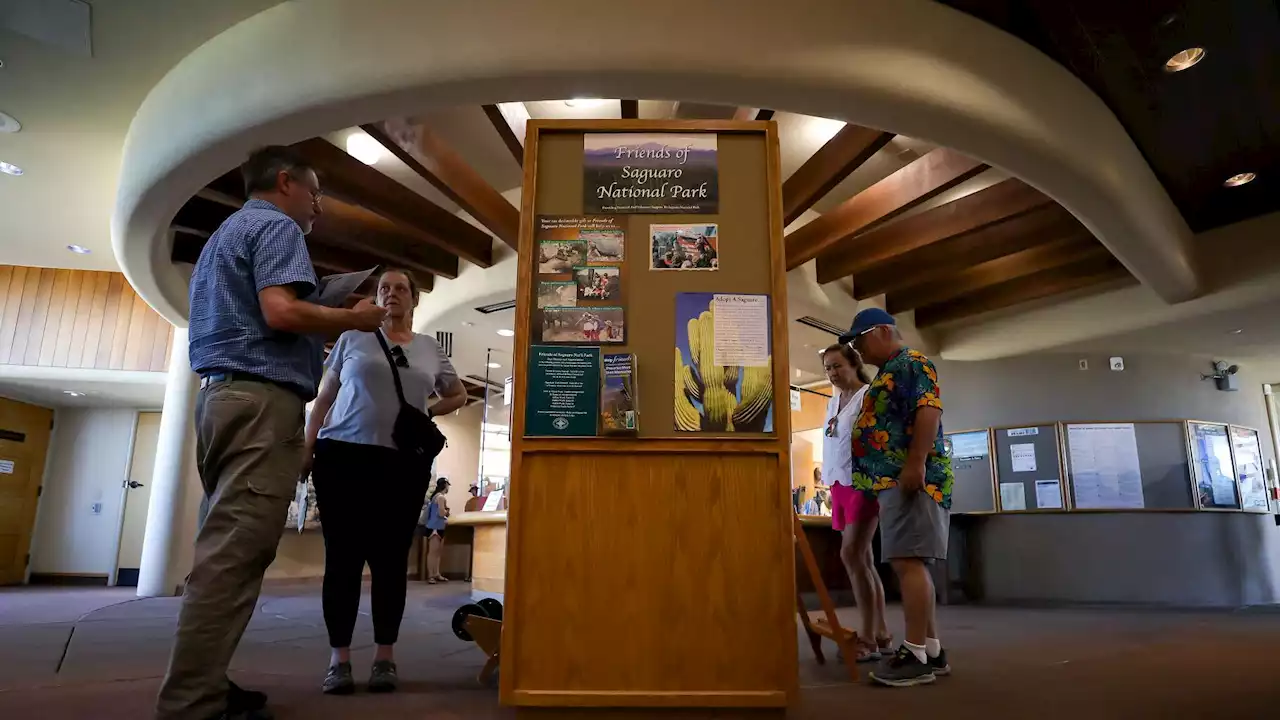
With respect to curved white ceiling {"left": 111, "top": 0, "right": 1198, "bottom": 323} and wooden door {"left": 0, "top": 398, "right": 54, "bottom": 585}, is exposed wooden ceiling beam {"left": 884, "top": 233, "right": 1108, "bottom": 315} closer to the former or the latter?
curved white ceiling {"left": 111, "top": 0, "right": 1198, "bottom": 323}

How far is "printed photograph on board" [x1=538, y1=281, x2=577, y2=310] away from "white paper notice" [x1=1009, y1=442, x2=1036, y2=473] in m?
7.11

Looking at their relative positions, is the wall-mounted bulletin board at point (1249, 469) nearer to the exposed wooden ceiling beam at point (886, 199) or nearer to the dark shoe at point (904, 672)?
the exposed wooden ceiling beam at point (886, 199)

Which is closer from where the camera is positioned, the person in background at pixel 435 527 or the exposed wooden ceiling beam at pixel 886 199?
the exposed wooden ceiling beam at pixel 886 199

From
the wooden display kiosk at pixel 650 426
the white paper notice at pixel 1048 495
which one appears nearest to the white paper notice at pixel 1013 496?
the white paper notice at pixel 1048 495

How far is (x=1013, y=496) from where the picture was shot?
25.6ft

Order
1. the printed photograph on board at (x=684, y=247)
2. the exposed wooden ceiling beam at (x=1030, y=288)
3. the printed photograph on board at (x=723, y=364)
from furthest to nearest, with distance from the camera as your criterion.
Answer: the exposed wooden ceiling beam at (x=1030, y=288) < the printed photograph on board at (x=684, y=247) < the printed photograph on board at (x=723, y=364)

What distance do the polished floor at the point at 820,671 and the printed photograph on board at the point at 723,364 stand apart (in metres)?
0.77

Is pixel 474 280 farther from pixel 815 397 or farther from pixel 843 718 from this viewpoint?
pixel 815 397

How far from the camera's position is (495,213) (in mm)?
5273

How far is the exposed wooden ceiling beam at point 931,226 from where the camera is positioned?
16.9 feet

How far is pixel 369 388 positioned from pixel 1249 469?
9142 mm

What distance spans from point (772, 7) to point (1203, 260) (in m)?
4.94

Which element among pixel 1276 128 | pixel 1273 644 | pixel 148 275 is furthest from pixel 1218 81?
pixel 148 275

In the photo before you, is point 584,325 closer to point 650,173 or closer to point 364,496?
point 650,173
